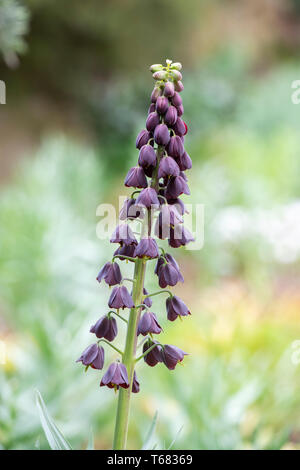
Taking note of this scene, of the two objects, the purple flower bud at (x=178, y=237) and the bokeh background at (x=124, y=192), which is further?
the bokeh background at (x=124, y=192)

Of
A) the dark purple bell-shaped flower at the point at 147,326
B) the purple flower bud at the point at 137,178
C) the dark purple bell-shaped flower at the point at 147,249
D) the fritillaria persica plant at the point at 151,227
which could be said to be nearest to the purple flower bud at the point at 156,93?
the fritillaria persica plant at the point at 151,227

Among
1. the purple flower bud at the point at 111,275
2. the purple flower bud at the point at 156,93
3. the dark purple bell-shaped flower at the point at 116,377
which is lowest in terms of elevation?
the dark purple bell-shaped flower at the point at 116,377

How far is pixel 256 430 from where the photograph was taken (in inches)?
51.3

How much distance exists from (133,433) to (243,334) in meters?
0.81

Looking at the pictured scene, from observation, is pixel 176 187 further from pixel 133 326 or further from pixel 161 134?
pixel 133 326

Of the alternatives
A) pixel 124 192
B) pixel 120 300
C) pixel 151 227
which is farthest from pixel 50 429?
pixel 124 192

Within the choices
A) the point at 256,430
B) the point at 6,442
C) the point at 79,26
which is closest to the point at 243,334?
the point at 256,430

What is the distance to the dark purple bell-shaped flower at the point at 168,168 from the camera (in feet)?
2.45

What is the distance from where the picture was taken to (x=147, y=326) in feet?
2.59

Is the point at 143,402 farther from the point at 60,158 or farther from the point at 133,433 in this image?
the point at 60,158

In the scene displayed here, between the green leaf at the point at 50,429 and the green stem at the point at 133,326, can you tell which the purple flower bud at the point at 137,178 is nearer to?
the green stem at the point at 133,326

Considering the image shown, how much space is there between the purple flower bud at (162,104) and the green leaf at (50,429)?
1.51 ft

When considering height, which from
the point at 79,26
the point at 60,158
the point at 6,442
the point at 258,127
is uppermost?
the point at 79,26

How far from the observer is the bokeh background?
1.64 m
